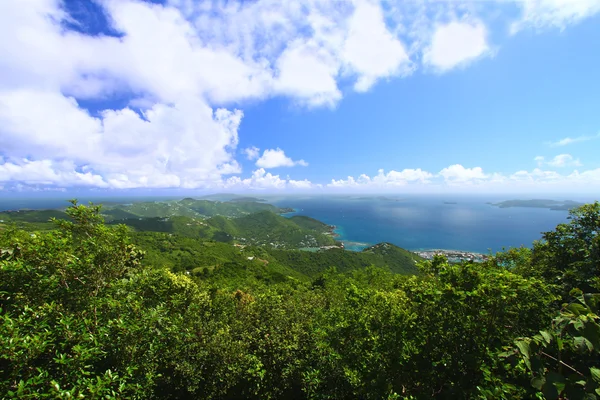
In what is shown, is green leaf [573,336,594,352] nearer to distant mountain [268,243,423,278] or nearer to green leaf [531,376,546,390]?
green leaf [531,376,546,390]

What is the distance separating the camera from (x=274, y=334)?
11.7 m

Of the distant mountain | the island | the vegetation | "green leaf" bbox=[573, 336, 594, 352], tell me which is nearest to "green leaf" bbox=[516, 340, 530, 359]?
the vegetation

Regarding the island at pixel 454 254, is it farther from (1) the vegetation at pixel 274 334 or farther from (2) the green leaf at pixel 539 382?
(2) the green leaf at pixel 539 382

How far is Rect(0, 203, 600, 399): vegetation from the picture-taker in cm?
524

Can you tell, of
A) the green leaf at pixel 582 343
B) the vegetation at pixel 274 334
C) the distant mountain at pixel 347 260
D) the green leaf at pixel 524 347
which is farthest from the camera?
the distant mountain at pixel 347 260

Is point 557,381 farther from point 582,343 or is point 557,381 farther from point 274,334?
point 274,334

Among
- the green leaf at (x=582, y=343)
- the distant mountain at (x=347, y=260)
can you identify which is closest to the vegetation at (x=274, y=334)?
the green leaf at (x=582, y=343)

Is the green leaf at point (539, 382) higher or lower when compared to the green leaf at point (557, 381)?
lower

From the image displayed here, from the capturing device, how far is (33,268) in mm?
8016

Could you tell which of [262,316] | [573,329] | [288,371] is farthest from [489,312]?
[262,316]

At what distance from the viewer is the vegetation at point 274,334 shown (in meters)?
5.24

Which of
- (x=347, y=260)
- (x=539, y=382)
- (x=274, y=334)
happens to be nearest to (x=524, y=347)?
(x=539, y=382)

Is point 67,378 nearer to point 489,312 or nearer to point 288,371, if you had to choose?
point 288,371

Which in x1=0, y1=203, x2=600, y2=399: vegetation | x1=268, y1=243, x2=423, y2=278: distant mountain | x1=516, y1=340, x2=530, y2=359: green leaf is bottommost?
x1=268, y1=243, x2=423, y2=278: distant mountain
